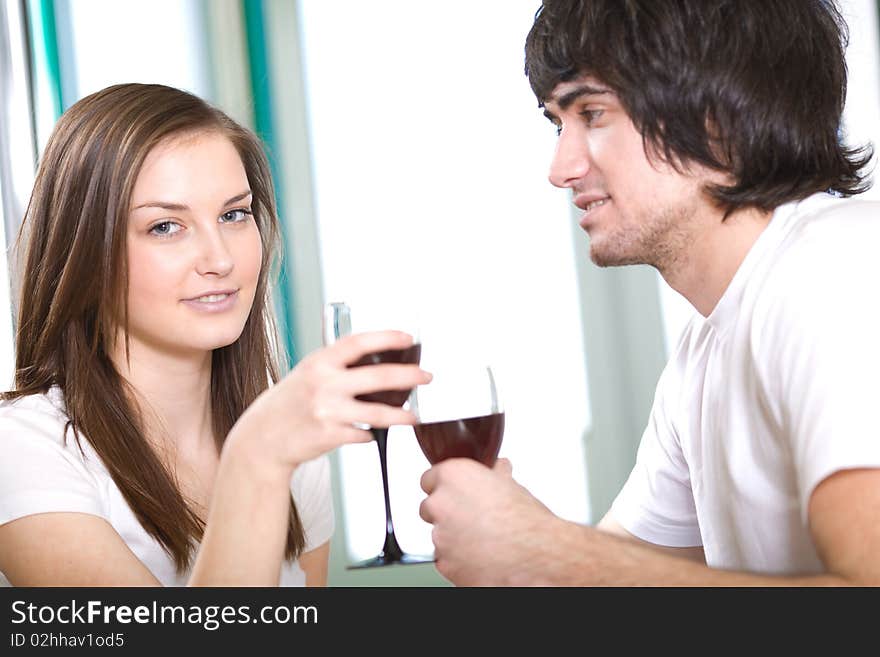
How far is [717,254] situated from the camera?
158 cm

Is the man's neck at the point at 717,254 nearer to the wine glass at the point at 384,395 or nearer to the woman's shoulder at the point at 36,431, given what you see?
the wine glass at the point at 384,395

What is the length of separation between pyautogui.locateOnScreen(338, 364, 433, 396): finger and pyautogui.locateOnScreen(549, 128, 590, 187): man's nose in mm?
779

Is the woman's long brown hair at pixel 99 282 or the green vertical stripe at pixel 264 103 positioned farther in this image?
the green vertical stripe at pixel 264 103

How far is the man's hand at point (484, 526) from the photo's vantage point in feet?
3.50

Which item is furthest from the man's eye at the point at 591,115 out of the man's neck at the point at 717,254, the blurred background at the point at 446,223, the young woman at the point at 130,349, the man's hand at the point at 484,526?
the blurred background at the point at 446,223

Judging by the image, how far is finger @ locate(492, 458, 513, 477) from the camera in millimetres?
1201

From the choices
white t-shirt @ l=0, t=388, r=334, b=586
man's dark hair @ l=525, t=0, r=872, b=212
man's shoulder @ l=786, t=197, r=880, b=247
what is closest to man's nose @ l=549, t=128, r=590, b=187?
man's dark hair @ l=525, t=0, r=872, b=212

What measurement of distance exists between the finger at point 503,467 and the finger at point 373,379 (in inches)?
9.7

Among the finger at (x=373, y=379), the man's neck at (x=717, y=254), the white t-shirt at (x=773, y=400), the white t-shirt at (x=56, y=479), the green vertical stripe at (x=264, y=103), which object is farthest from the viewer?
the green vertical stripe at (x=264, y=103)

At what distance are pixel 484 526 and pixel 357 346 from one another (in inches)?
9.8

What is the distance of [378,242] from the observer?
4.20 metres
